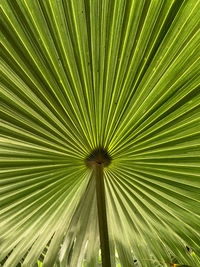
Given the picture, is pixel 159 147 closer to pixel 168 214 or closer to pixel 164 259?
pixel 168 214

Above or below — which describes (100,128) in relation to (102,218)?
above

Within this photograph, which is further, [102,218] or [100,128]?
[100,128]

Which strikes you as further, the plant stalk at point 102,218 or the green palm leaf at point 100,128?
the plant stalk at point 102,218

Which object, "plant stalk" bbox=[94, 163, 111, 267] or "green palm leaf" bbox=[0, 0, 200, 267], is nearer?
"green palm leaf" bbox=[0, 0, 200, 267]

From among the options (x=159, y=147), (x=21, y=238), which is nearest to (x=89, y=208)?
(x=21, y=238)
